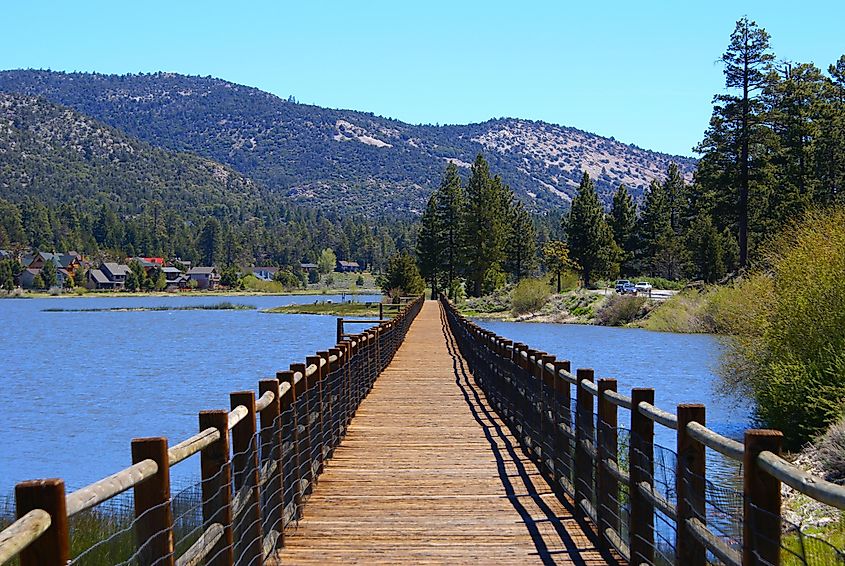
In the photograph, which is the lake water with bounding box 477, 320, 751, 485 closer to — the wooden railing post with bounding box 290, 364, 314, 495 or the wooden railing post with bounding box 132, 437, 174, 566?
the wooden railing post with bounding box 290, 364, 314, 495

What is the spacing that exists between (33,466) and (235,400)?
16.4 m

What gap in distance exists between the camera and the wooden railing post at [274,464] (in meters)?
7.07

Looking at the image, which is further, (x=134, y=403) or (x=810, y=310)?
(x=134, y=403)

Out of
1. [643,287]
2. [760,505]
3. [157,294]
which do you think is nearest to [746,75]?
[643,287]

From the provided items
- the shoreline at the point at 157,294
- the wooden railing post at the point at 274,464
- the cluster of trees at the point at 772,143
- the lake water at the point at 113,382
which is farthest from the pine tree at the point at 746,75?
the shoreline at the point at 157,294

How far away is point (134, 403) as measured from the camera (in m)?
30.1

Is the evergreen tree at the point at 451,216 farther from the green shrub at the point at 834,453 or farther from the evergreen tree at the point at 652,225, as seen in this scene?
the green shrub at the point at 834,453

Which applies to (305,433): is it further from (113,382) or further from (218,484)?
(113,382)

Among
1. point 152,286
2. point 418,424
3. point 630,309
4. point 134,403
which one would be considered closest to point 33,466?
point 134,403

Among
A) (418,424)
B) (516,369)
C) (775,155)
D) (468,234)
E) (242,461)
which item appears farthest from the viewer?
(468,234)

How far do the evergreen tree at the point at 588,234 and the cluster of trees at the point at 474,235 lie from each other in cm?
698

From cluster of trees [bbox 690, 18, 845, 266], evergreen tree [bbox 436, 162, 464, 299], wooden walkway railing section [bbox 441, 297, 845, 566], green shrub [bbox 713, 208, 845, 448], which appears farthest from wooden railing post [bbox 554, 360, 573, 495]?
evergreen tree [bbox 436, 162, 464, 299]

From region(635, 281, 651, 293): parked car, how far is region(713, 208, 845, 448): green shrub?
49.2 m

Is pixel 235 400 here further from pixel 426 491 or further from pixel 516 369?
pixel 516 369
